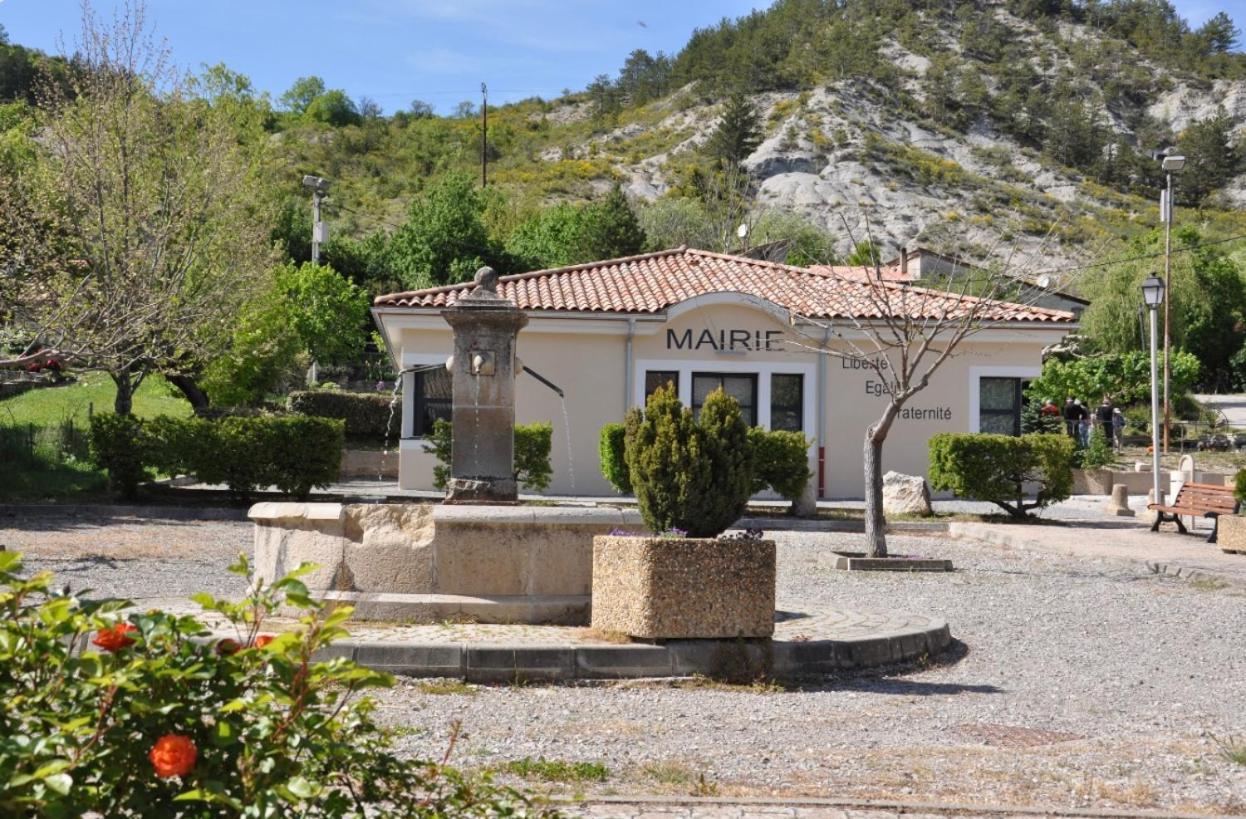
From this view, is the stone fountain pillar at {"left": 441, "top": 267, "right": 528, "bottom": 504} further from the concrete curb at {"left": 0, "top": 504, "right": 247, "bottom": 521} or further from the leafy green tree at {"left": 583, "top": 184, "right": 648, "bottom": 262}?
the leafy green tree at {"left": 583, "top": 184, "right": 648, "bottom": 262}

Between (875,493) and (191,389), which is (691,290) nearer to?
(875,493)

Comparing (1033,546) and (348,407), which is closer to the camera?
(1033,546)

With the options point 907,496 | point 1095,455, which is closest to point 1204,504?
point 907,496

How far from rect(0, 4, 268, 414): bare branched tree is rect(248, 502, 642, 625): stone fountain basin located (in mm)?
10383

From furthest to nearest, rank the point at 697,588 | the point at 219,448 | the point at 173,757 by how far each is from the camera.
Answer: the point at 219,448 < the point at 697,588 < the point at 173,757

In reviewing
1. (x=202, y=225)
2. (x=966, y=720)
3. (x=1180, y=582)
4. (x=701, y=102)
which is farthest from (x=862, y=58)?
(x=966, y=720)

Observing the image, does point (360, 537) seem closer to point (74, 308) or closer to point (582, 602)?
point (582, 602)

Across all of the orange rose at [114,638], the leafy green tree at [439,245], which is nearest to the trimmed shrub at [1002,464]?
the orange rose at [114,638]

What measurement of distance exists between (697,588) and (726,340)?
17.3 meters

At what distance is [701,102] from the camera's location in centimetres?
11088

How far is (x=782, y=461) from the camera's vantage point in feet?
66.9

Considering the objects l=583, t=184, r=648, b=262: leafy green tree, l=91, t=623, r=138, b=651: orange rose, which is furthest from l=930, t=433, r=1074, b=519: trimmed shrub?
l=583, t=184, r=648, b=262: leafy green tree

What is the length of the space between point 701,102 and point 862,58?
14.8 m

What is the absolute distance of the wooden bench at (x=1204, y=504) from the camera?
17609 millimetres
